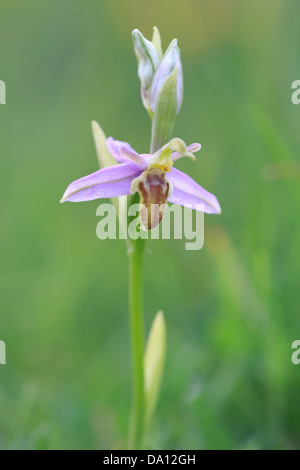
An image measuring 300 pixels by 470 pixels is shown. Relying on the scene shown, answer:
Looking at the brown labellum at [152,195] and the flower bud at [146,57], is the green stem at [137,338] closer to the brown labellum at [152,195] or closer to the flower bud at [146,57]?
the brown labellum at [152,195]

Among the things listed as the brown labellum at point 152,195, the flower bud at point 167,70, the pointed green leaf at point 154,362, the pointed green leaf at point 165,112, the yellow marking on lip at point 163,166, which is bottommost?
the pointed green leaf at point 154,362

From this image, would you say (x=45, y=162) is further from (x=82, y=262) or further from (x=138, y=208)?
(x=138, y=208)

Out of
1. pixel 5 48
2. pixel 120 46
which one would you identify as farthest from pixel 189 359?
pixel 5 48

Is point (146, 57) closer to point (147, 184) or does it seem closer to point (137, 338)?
point (147, 184)

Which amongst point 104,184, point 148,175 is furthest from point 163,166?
point 104,184

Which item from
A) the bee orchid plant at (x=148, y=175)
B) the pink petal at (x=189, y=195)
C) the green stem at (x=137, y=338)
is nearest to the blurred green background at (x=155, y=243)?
the green stem at (x=137, y=338)

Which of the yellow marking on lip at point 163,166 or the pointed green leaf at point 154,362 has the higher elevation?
the yellow marking on lip at point 163,166
